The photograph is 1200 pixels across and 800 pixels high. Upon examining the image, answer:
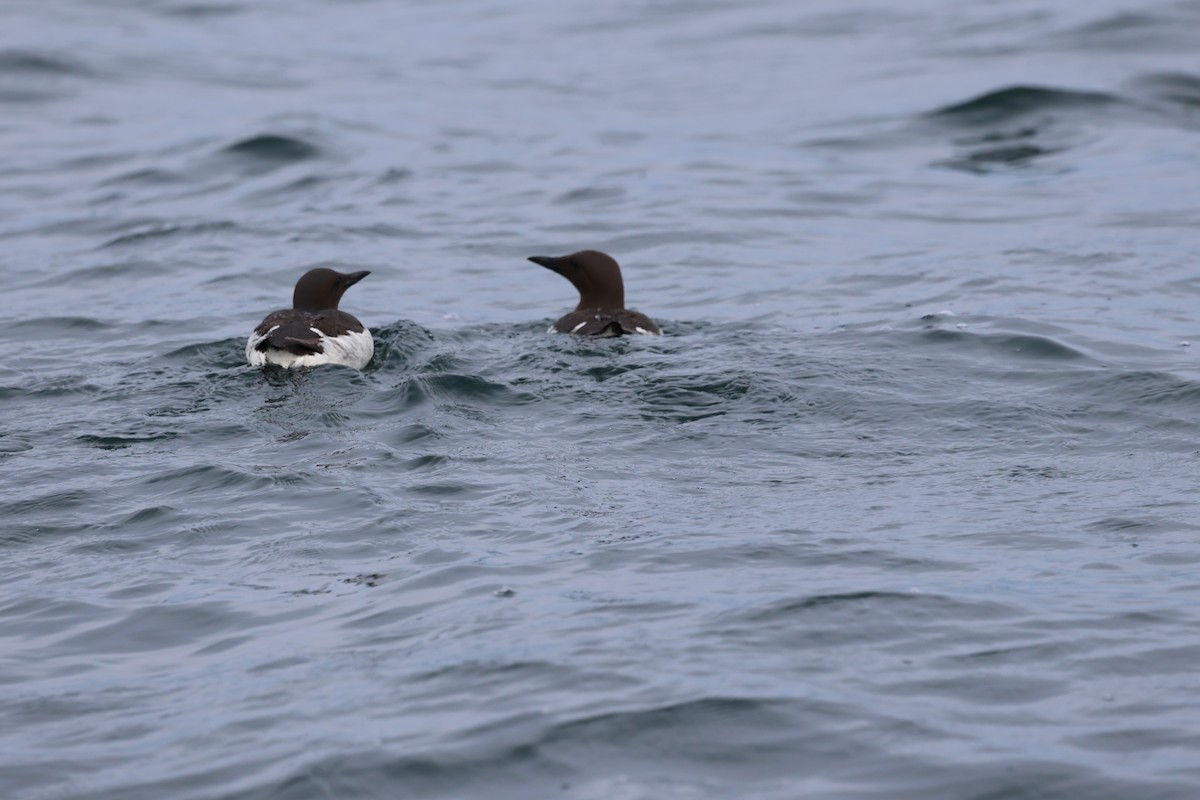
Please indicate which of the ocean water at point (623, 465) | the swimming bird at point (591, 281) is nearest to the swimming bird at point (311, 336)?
the ocean water at point (623, 465)

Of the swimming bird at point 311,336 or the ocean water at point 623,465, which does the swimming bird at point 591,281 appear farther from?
the swimming bird at point 311,336

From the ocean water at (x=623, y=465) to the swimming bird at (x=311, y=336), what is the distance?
0.78ft

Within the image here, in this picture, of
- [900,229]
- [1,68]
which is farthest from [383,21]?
[900,229]

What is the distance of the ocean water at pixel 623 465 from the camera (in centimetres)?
557

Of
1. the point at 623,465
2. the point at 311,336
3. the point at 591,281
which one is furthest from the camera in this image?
the point at 591,281

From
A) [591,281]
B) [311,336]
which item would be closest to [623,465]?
[311,336]

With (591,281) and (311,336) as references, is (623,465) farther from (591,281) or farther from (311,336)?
(591,281)

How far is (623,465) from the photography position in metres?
8.54

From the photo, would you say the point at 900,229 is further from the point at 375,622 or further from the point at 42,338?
the point at 375,622

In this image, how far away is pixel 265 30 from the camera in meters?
29.6

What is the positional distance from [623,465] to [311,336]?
2997 millimetres

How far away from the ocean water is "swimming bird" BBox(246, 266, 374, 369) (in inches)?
9.3

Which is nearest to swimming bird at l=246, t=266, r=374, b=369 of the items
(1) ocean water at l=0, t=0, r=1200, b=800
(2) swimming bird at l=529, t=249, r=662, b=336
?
(1) ocean water at l=0, t=0, r=1200, b=800

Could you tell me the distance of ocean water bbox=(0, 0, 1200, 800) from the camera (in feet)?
18.3
